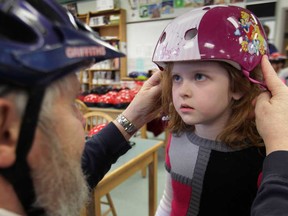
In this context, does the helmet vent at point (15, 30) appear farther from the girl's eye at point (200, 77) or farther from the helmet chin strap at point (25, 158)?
the girl's eye at point (200, 77)

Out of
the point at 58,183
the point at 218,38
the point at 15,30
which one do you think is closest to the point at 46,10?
the point at 15,30

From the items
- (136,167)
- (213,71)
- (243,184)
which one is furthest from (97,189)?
(213,71)

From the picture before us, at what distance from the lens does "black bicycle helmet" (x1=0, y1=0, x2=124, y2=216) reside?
377 mm

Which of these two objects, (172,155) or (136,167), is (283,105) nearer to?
(172,155)

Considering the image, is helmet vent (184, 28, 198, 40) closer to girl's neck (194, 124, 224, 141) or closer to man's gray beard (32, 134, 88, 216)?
girl's neck (194, 124, 224, 141)

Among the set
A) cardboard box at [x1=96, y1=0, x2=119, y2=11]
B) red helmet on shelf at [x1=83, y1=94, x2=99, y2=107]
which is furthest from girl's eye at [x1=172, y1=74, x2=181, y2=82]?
cardboard box at [x1=96, y1=0, x2=119, y2=11]

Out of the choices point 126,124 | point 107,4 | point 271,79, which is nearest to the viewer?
point 271,79

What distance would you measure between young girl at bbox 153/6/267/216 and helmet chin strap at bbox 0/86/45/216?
0.45m

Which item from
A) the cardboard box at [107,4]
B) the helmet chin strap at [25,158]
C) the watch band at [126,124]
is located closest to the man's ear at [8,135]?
the helmet chin strap at [25,158]

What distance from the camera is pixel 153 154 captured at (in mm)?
1736

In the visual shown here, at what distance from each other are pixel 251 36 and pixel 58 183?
0.66 metres

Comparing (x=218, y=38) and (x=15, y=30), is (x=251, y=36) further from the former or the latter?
(x=15, y=30)

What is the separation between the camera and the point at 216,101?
778mm

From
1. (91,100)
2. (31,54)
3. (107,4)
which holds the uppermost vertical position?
(107,4)
